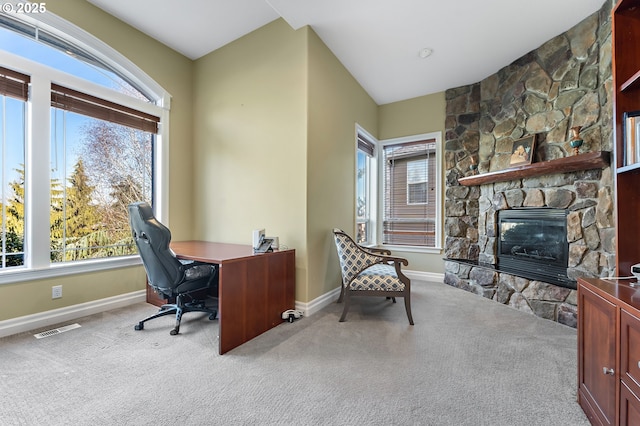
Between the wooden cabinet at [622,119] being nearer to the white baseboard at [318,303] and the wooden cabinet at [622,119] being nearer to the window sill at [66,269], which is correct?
the white baseboard at [318,303]

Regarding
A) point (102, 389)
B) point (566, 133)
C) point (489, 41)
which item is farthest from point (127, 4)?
point (566, 133)

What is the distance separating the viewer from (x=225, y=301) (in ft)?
6.45

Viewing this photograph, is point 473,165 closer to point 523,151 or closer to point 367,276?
point 523,151

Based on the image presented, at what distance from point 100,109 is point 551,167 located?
15.4 ft

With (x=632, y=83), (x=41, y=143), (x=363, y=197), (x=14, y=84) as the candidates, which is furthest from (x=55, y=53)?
(x=632, y=83)

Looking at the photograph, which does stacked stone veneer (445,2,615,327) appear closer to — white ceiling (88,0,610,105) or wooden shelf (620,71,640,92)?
white ceiling (88,0,610,105)

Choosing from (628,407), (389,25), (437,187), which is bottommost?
(628,407)

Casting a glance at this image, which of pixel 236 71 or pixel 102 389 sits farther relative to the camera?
pixel 236 71

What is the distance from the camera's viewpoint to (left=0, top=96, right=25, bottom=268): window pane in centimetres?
219

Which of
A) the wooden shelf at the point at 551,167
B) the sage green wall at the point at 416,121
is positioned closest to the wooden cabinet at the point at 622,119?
the wooden shelf at the point at 551,167

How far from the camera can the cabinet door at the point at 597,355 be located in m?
1.10

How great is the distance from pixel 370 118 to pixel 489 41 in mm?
1775

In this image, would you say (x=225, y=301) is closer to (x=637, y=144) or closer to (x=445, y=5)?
(x=637, y=144)

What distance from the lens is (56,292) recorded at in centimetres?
240
